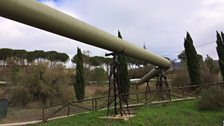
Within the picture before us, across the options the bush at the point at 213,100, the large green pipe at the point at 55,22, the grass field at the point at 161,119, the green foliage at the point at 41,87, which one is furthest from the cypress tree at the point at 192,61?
the large green pipe at the point at 55,22

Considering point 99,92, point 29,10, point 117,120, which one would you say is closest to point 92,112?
point 117,120

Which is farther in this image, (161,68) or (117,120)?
(161,68)

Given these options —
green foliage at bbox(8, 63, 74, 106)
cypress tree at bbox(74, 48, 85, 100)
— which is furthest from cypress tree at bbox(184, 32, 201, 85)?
green foliage at bbox(8, 63, 74, 106)

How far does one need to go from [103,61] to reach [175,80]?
76.9ft

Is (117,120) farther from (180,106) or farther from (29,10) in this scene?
(29,10)

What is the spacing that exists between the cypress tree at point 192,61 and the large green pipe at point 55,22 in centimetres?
Result: 1413

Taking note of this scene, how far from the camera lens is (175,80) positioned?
1222 inches

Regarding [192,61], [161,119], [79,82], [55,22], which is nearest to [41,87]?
[79,82]

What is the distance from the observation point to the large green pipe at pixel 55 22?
284 inches

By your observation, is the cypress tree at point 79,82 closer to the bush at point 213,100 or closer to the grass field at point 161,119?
the grass field at point 161,119

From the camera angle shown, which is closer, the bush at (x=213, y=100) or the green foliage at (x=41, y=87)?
the bush at (x=213, y=100)

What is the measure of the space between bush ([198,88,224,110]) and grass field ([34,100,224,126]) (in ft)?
1.46

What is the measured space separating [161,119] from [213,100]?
3.89 meters

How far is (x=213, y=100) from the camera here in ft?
50.0
